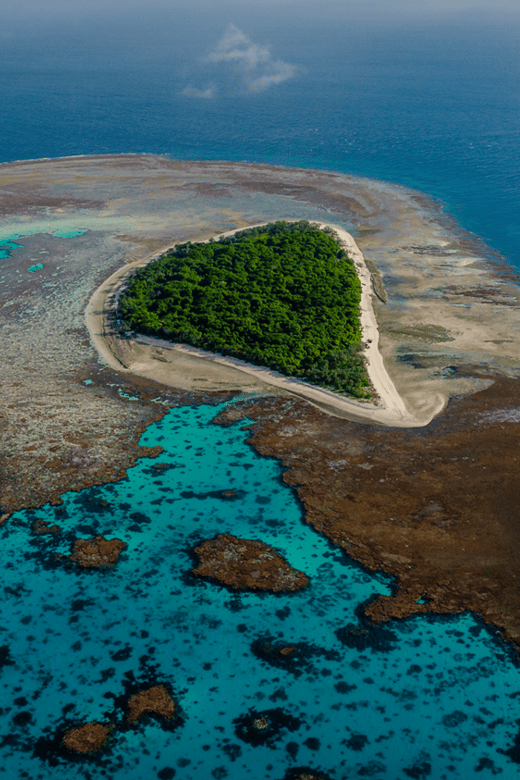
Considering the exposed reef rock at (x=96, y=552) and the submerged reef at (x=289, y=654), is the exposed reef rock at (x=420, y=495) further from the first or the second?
the exposed reef rock at (x=96, y=552)

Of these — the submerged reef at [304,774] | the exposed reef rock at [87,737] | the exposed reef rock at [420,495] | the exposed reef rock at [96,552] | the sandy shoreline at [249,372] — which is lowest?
the exposed reef rock at [87,737]

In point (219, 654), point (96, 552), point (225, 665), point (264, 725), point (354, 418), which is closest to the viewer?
point (264, 725)

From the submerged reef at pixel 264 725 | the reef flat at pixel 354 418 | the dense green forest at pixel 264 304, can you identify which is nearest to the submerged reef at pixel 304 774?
the submerged reef at pixel 264 725

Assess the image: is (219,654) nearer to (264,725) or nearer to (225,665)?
(225,665)

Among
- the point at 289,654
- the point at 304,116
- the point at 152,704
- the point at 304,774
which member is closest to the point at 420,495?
the point at 289,654

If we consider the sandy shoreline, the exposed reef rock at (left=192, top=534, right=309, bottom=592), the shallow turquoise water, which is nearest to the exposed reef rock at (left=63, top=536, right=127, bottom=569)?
the shallow turquoise water

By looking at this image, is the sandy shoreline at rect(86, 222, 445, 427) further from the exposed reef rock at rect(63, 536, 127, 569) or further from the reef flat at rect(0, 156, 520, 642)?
the exposed reef rock at rect(63, 536, 127, 569)

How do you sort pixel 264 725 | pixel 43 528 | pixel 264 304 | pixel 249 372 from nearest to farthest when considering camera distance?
pixel 264 725
pixel 43 528
pixel 249 372
pixel 264 304
